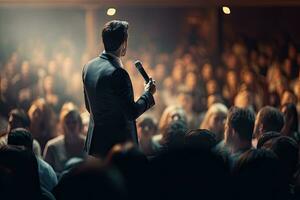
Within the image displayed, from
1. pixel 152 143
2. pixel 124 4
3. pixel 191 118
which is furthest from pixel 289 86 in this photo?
pixel 152 143

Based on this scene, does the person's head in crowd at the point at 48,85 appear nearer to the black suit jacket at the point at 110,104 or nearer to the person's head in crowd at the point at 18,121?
the person's head in crowd at the point at 18,121

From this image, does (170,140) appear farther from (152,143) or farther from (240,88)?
(240,88)

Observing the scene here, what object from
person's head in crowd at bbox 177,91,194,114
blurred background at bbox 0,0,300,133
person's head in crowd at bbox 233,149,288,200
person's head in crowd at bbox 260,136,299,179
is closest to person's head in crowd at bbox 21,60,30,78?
blurred background at bbox 0,0,300,133

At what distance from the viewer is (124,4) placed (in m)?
13.6

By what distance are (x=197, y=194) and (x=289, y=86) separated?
7.96 metres

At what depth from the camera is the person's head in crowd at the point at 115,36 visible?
7484mm

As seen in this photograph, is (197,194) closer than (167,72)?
Yes

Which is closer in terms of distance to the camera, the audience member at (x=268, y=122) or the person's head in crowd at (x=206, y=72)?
the audience member at (x=268, y=122)

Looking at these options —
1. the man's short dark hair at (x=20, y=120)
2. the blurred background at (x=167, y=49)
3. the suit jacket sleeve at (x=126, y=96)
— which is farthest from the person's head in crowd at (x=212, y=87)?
the suit jacket sleeve at (x=126, y=96)

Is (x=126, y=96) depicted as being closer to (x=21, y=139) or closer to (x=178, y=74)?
(x=21, y=139)

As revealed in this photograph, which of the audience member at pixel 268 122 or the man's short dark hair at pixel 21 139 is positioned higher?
the man's short dark hair at pixel 21 139

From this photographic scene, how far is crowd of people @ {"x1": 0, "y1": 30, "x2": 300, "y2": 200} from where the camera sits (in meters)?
6.43

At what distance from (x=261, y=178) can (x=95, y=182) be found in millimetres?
1279

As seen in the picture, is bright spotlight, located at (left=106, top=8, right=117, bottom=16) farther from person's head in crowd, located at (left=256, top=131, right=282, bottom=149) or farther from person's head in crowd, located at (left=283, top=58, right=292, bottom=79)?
person's head in crowd, located at (left=256, top=131, right=282, bottom=149)
